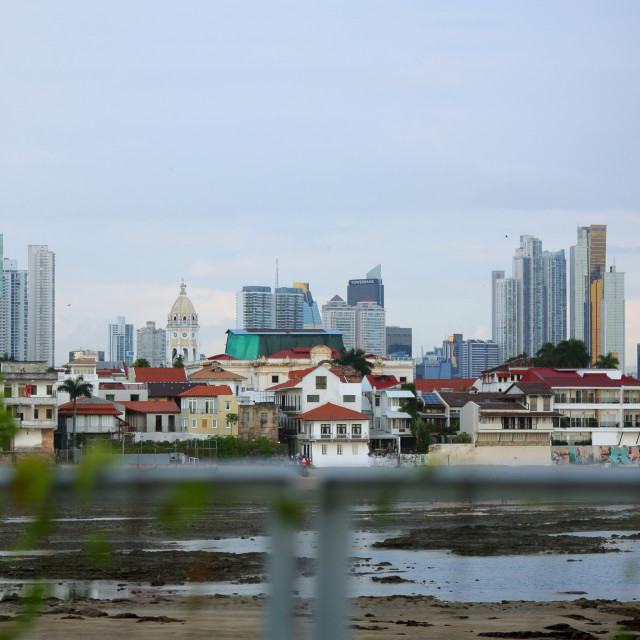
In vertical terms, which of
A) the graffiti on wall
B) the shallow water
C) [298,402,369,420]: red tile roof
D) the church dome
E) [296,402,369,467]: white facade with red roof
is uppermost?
the church dome

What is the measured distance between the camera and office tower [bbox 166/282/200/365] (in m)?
121

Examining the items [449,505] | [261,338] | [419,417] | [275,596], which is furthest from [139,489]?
[261,338]

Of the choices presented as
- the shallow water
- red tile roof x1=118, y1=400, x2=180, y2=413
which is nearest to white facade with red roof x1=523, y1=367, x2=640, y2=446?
red tile roof x1=118, y1=400, x2=180, y2=413

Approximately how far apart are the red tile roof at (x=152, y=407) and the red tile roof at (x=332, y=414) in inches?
333

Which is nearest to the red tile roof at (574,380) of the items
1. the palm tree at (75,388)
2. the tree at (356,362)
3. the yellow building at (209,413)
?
the tree at (356,362)

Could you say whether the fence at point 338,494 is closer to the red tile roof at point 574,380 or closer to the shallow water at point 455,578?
the shallow water at point 455,578

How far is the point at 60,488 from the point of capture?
7.04ft

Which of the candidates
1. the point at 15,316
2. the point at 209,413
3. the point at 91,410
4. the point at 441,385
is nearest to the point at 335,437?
the point at 209,413

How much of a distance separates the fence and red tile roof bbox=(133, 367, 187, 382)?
229 feet

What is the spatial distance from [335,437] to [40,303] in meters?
150

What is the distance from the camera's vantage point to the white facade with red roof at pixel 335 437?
50.2 m

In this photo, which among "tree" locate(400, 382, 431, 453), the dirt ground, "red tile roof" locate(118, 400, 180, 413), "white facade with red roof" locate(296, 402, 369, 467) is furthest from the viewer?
"red tile roof" locate(118, 400, 180, 413)

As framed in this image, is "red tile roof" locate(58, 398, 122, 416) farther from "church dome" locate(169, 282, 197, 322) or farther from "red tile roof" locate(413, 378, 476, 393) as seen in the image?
"church dome" locate(169, 282, 197, 322)

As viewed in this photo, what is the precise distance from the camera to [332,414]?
50.9 m
